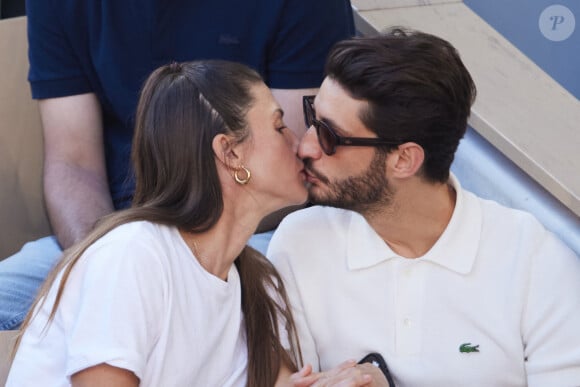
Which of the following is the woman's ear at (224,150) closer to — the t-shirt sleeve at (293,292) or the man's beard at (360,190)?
the man's beard at (360,190)

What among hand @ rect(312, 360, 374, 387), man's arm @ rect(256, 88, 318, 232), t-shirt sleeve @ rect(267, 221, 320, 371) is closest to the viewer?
hand @ rect(312, 360, 374, 387)

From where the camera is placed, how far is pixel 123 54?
8.38 feet

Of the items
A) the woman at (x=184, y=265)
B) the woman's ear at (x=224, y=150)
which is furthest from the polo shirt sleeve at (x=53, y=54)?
the woman's ear at (x=224, y=150)

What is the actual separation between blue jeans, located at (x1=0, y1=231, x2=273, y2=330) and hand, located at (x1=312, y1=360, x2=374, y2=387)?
1.60ft

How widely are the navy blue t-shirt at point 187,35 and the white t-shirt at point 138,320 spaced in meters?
0.69

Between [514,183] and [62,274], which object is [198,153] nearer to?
[62,274]

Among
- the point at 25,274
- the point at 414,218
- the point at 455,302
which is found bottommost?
the point at 25,274

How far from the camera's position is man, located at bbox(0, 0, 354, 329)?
99.6 inches

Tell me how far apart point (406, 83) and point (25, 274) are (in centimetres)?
98

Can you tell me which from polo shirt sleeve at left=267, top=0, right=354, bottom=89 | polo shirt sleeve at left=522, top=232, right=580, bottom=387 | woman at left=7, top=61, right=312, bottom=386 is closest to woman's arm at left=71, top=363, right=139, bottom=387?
woman at left=7, top=61, right=312, bottom=386

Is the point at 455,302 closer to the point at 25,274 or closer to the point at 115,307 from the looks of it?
the point at 115,307

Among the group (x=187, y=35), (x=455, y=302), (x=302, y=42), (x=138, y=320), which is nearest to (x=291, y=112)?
(x=302, y=42)

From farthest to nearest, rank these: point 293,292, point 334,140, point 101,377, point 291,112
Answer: point 291,112, point 293,292, point 334,140, point 101,377

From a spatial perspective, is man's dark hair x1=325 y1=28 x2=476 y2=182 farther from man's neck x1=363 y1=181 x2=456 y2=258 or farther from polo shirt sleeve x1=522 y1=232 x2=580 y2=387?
polo shirt sleeve x1=522 y1=232 x2=580 y2=387
